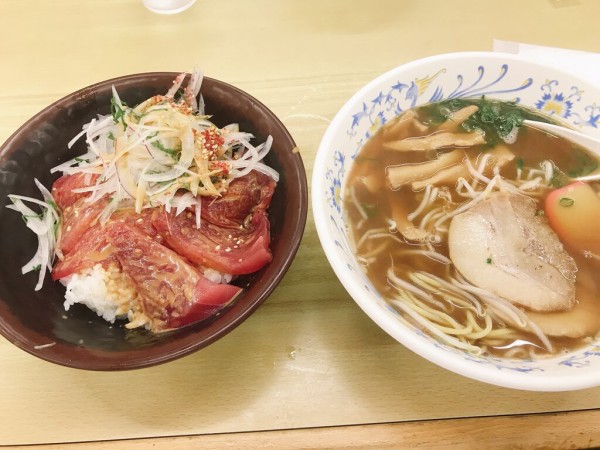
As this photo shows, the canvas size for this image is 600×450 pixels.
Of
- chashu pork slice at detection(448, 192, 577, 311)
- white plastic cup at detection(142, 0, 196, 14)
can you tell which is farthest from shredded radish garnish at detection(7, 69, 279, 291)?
white plastic cup at detection(142, 0, 196, 14)

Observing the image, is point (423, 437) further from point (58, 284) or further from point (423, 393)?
point (58, 284)

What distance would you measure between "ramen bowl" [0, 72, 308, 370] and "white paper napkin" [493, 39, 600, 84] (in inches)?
39.8

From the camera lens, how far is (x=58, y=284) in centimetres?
121

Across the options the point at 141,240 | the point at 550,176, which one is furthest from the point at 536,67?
the point at 141,240

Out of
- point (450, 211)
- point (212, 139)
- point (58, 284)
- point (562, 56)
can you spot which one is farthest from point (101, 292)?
point (562, 56)

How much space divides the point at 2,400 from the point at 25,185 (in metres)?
0.55

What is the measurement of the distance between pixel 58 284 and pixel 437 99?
1.16m

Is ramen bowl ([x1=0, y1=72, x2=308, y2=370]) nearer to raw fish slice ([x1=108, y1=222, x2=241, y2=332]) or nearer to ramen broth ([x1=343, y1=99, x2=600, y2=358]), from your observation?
raw fish slice ([x1=108, y1=222, x2=241, y2=332])

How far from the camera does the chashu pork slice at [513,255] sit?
107 cm

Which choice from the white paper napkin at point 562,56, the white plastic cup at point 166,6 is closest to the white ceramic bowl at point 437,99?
the white paper napkin at point 562,56

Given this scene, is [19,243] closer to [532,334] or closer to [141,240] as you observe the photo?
[141,240]

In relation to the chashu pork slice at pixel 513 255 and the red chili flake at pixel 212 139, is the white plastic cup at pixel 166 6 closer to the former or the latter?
the red chili flake at pixel 212 139

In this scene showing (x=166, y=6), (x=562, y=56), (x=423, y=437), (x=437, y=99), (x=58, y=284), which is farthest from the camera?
(x=166, y=6)

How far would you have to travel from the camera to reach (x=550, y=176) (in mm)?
1301
